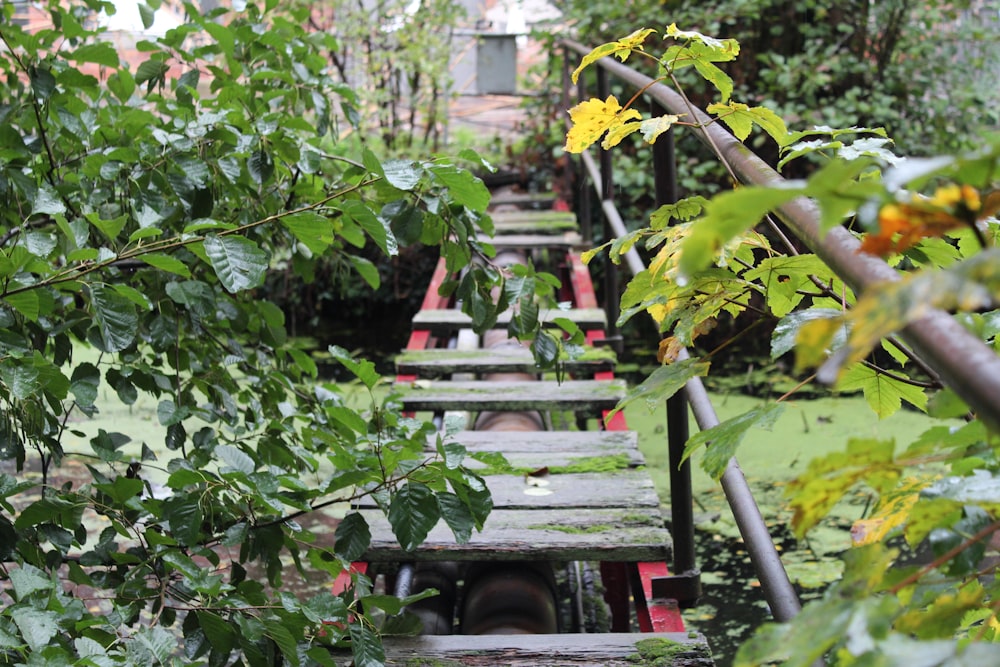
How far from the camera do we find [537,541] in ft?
5.60

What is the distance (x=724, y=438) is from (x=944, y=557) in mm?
229

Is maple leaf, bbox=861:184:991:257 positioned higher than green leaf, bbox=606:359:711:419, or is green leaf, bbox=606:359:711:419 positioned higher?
maple leaf, bbox=861:184:991:257

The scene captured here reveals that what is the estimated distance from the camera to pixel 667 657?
1.39 metres

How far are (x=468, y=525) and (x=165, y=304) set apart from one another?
21.6 inches

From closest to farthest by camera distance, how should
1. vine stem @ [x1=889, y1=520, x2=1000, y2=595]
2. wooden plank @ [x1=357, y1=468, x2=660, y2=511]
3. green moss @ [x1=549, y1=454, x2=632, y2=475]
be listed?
vine stem @ [x1=889, y1=520, x2=1000, y2=595] → wooden plank @ [x1=357, y1=468, x2=660, y2=511] → green moss @ [x1=549, y1=454, x2=632, y2=475]

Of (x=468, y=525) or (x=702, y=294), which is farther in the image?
(x=468, y=525)

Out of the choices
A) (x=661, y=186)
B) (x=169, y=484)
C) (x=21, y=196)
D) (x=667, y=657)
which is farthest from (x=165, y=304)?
(x=667, y=657)

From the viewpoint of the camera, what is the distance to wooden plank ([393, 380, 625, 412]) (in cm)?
248

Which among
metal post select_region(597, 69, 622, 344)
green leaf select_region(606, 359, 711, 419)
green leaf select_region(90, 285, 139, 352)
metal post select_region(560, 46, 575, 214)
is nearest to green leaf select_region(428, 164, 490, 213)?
green leaf select_region(90, 285, 139, 352)

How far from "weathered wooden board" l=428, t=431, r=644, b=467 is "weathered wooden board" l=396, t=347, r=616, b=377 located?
437mm

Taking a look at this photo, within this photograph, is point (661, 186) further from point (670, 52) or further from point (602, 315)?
point (602, 315)

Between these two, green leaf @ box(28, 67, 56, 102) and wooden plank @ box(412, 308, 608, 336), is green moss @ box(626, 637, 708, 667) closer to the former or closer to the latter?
green leaf @ box(28, 67, 56, 102)

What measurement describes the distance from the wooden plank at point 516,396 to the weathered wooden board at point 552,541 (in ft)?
2.29

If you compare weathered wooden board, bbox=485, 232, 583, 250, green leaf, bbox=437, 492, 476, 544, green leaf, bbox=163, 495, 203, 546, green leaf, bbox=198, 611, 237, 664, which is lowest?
weathered wooden board, bbox=485, 232, 583, 250
